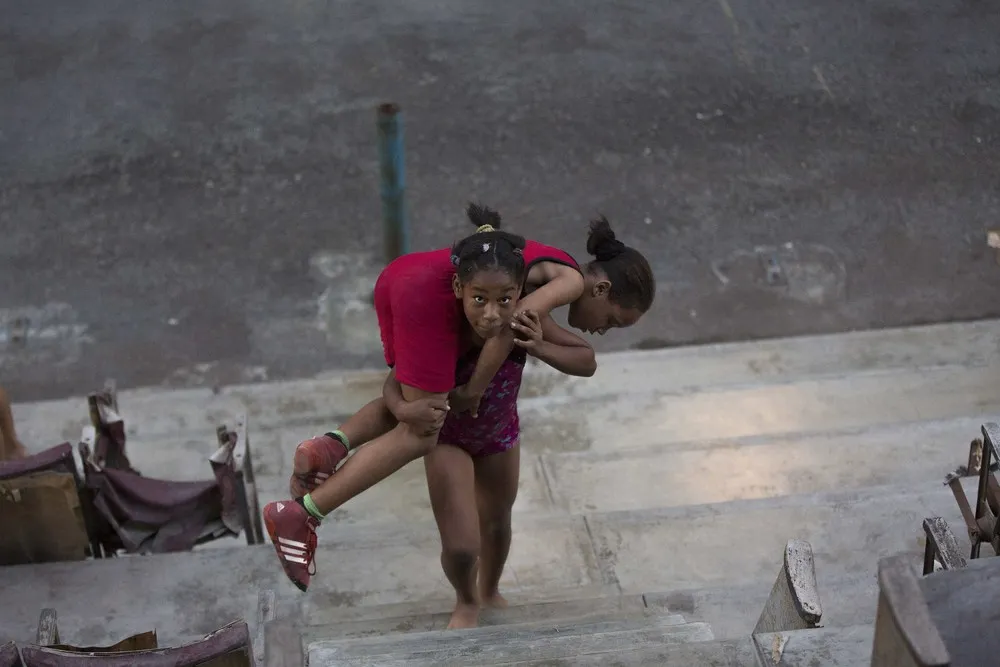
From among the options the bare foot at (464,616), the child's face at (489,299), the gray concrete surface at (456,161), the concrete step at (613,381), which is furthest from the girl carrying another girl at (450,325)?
the gray concrete surface at (456,161)

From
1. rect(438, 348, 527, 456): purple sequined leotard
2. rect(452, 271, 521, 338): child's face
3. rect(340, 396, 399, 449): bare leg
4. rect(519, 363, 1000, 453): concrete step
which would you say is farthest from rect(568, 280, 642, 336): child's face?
rect(519, 363, 1000, 453): concrete step

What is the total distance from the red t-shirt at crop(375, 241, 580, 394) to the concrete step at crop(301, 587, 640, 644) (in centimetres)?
106

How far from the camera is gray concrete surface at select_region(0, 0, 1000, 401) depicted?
316 inches

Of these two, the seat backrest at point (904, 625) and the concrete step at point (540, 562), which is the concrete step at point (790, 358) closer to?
the concrete step at point (540, 562)

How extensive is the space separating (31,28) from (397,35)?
3546mm

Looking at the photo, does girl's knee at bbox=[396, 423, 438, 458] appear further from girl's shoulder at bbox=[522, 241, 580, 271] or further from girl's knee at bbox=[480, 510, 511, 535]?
girl's shoulder at bbox=[522, 241, 580, 271]

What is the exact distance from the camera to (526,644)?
3.62m

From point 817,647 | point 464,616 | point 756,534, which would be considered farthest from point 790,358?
point 817,647

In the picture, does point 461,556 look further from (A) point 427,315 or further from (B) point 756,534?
(B) point 756,534

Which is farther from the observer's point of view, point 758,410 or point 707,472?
point 758,410

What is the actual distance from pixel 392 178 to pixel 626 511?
2969 millimetres

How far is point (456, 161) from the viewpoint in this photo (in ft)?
31.3

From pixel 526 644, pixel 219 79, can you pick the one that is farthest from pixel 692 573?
pixel 219 79

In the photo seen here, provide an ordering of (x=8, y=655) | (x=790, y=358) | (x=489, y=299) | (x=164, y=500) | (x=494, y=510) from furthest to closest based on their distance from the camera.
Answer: (x=790, y=358), (x=164, y=500), (x=494, y=510), (x=489, y=299), (x=8, y=655)
